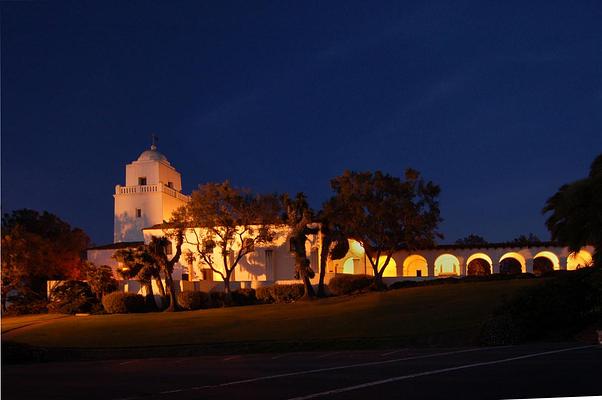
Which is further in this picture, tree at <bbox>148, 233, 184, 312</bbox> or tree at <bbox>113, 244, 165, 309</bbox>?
tree at <bbox>113, 244, 165, 309</bbox>

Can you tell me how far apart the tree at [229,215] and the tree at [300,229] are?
156cm

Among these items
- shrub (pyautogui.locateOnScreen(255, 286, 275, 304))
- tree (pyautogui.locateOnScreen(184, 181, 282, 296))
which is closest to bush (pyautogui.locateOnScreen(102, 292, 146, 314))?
tree (pyautogui.locateOnScreen(184, 181, 282, 296))

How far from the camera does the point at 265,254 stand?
47.7 m

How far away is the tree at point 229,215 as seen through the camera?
4319cm

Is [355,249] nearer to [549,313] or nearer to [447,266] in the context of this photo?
[447,266]

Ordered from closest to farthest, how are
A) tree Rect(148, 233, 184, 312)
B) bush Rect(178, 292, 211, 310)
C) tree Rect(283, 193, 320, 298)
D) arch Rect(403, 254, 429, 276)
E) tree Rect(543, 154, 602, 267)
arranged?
tree Rect(543, 154, 602, 267)
tree Rect(283, 193, 320, 298)
tree Rect(148, 233, 184, 312)
bush Rect(178, 292, 211, 310)
arch Rect(403, 254, 429, 276)

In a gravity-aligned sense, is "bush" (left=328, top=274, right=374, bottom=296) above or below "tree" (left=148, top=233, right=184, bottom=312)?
below

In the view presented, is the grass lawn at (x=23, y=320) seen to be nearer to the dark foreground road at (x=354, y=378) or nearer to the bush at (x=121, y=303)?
the bush at (x=121, y=303)

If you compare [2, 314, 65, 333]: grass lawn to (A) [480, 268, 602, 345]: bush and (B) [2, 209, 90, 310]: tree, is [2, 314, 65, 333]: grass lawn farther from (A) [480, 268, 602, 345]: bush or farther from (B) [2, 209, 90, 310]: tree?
(A) [480, 268, 602, 345]: bush

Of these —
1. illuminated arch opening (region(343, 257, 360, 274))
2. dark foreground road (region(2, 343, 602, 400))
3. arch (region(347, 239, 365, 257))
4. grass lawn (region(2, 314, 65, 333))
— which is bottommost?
dark foreground road (region(2, 343, 602, 400))

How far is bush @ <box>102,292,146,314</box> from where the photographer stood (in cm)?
4075

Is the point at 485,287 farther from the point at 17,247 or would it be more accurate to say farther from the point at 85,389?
the point at 17,247

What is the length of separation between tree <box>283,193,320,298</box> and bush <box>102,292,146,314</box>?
1030cm

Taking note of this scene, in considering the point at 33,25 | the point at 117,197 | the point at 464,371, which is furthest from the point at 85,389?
the point at 117,197
